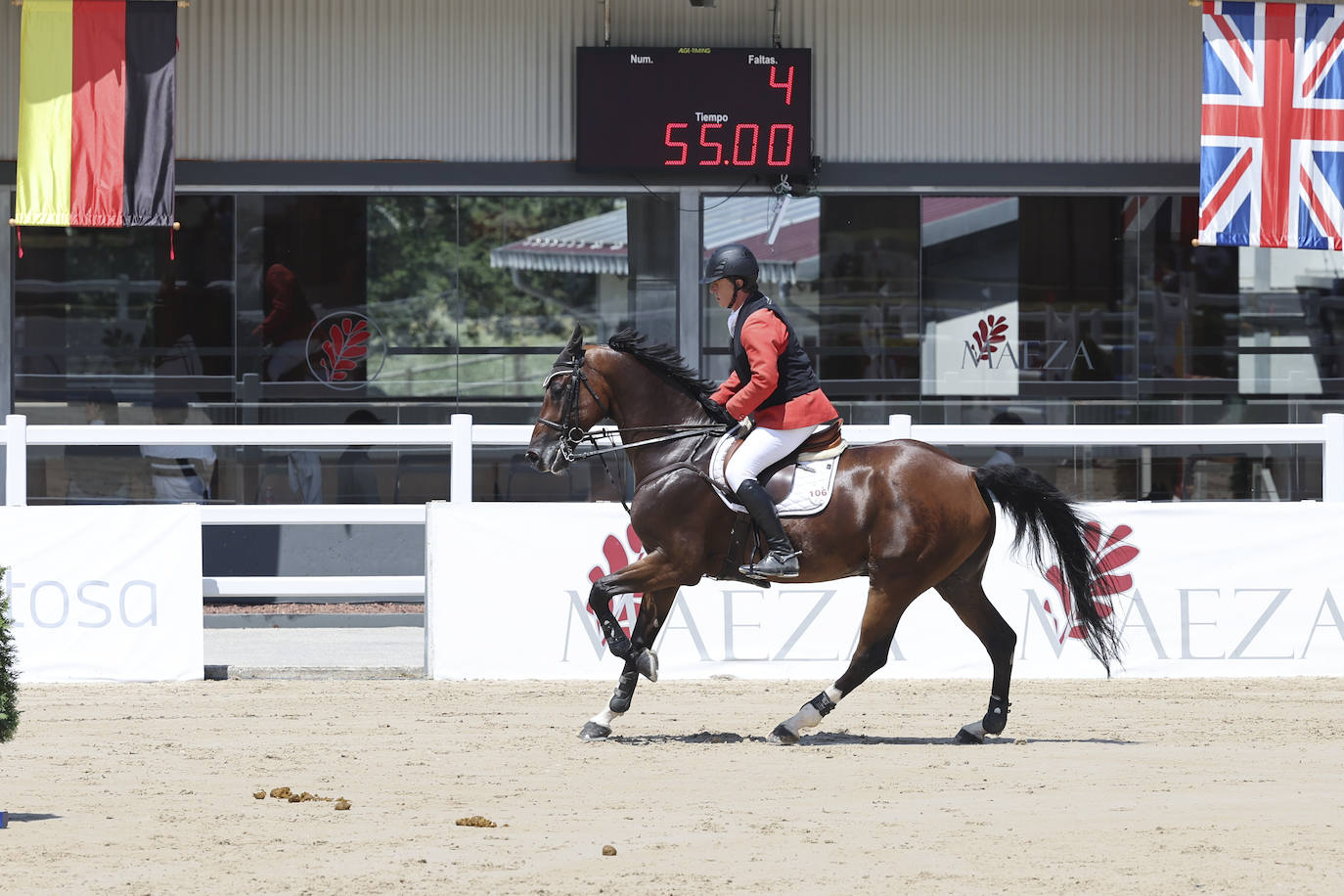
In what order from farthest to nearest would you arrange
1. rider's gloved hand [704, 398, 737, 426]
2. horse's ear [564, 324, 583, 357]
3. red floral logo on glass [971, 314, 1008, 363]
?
1. red floral logo on glass [971, 314, 1008, 363]
2. rider's gloved hand [704, 398, 737, 426]
3. horse's ear [564, 324, 583, 357]

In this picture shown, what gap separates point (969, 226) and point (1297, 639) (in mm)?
6434

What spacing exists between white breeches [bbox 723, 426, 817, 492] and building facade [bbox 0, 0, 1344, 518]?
6801 mm

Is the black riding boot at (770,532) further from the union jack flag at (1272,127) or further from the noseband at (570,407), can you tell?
the union jack flag at (1272,127)

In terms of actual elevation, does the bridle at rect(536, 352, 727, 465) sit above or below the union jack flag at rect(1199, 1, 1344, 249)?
below

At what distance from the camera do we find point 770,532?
8.80m

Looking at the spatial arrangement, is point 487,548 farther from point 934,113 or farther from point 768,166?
point 934,113

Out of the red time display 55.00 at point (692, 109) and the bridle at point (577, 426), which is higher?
the red time display 55.00 at point (692, 109)

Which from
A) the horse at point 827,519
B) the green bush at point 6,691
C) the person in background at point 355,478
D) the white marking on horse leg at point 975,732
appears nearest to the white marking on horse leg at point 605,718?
the horse at point 827,519

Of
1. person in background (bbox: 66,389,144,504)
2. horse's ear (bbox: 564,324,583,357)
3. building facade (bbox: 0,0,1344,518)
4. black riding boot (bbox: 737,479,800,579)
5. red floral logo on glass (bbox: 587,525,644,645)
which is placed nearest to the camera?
black riding boot (bbox: 737,479,800,579)

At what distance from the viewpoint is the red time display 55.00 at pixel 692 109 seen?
51.1 feet

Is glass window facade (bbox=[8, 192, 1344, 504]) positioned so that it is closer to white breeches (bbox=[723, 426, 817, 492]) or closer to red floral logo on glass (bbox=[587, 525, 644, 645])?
red floral logo on glass (bbox=[587, 525, 644, 645])

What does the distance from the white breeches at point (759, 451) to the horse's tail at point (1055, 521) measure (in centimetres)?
99

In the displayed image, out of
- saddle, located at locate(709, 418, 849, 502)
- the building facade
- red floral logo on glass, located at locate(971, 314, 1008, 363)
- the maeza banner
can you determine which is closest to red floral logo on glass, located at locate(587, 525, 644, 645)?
the maeza banner

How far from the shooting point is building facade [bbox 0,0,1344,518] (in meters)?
15.9
